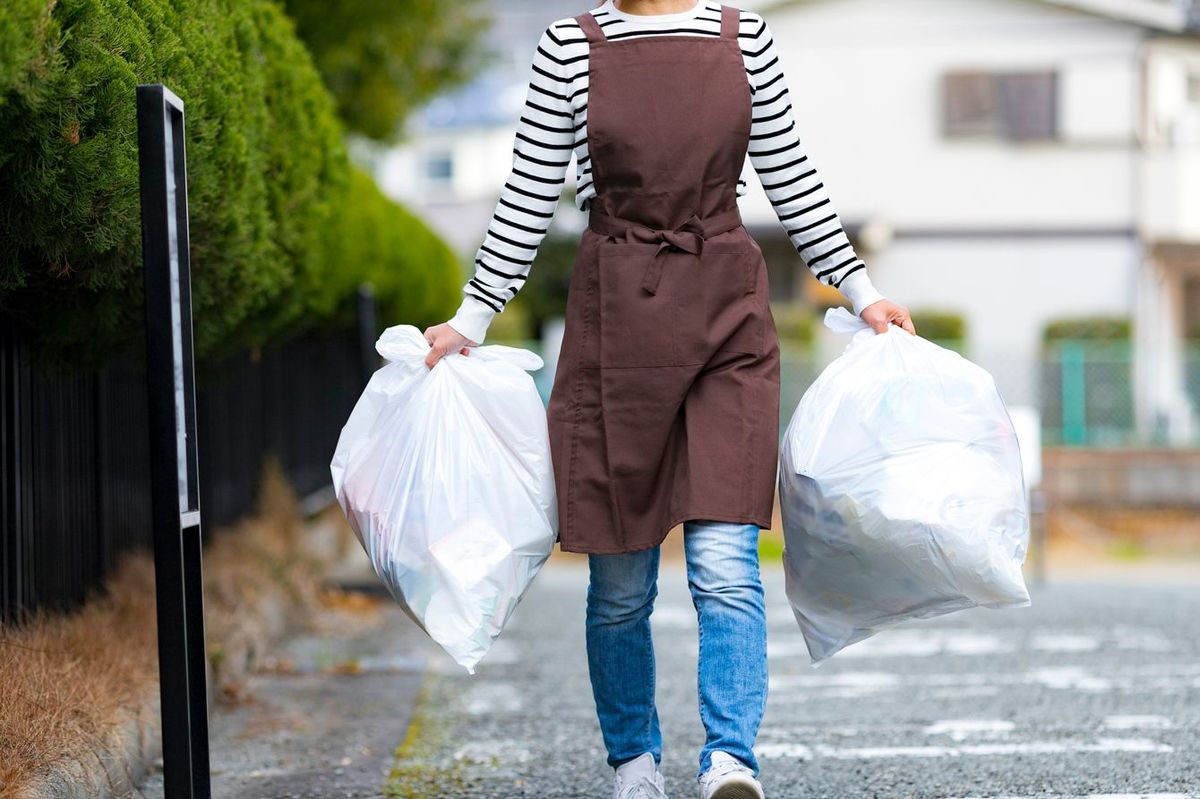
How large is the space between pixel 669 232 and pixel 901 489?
706 mm

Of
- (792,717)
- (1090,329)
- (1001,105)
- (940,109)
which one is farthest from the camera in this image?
(940,109)

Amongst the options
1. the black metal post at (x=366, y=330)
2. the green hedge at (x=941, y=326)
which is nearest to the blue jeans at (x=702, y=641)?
the black metal post at (x=366, y=330)

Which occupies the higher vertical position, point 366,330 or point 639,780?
point 366,330

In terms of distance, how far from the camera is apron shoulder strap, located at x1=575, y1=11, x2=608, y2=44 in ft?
10.6

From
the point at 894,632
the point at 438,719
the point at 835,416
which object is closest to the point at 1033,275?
the point at 894,632

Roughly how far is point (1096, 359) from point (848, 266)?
1425 cm

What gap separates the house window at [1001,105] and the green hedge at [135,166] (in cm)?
1481

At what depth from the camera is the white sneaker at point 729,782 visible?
2.92m

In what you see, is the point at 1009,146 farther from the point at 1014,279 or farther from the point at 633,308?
the point at 633,308

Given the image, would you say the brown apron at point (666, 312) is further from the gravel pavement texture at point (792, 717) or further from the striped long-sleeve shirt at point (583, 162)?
the gravel pavement texture at point (792, 717)

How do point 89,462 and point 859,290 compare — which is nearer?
point 859,290

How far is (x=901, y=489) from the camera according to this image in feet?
10.3

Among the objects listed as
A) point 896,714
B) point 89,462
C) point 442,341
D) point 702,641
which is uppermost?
point 442,341

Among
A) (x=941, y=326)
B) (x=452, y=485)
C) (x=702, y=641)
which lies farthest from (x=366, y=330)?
(x=941, y=326)
